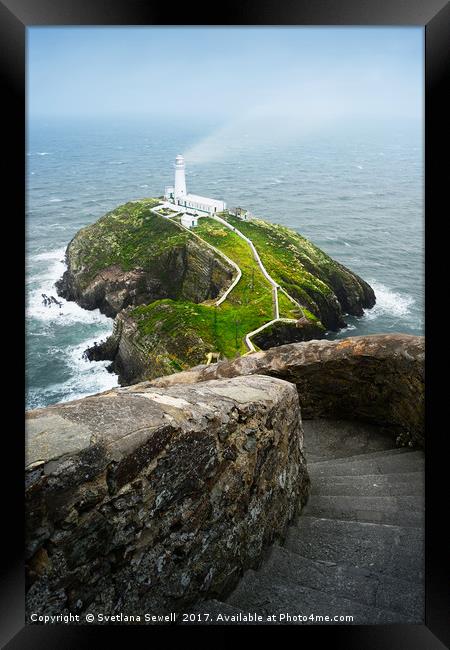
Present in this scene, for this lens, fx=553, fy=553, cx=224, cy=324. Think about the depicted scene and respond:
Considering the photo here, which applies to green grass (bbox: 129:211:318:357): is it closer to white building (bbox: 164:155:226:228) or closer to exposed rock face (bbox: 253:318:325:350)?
exposed rock face (bbox: 253:318:325:350)

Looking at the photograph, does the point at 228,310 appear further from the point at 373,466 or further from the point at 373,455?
the point at 373,466

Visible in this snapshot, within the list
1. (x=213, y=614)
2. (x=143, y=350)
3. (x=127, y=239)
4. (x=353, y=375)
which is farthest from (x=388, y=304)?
(x=143, y=350)

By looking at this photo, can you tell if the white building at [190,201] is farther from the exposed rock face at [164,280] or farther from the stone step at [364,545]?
the stone step at [364,545]

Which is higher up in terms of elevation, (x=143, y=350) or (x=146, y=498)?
(x=143, y=350)

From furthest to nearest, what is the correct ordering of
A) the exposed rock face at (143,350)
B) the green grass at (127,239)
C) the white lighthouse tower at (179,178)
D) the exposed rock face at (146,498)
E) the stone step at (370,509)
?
the exposed rock face at (143,350), the green grass at (127,239), the white lighthouse tower at (179,178), the stone step at (370,509), the exposed rock face at (146,498)

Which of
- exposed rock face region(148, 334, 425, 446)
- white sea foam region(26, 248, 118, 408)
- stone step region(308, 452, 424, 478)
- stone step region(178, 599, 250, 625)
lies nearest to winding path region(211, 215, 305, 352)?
exposed rock face region(148, 334, 425, 446)

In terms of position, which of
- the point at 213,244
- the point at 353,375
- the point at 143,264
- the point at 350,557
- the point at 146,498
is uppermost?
the point at 213,244

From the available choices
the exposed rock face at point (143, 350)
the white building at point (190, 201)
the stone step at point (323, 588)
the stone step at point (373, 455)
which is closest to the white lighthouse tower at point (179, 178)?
the white building at point (190, 201)
